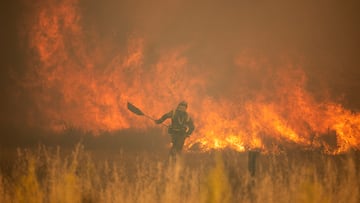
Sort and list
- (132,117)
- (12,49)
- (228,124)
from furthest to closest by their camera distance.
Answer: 1. (12,49)
2. (132,117)
3. (228,124)

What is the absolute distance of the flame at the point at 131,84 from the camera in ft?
70.7

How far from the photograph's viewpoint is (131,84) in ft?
78.9

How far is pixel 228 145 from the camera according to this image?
19531 mm

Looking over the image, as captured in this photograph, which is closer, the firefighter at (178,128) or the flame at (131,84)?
the firefighter at (178,128)

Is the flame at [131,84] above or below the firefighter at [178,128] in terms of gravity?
above

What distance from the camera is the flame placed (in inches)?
848

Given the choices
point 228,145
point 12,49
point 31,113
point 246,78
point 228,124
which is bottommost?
point 228,145

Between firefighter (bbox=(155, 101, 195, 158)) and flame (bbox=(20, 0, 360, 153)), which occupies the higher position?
flame (bbox=(20, 0, 360, 153))

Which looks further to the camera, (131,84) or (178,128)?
(131,84)

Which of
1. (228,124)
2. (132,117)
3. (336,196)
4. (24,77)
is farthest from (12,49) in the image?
(336,196)

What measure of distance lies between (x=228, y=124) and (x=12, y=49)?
14.2 meters

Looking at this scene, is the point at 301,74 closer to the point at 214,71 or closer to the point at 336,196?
the point at 214,71

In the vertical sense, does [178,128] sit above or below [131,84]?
below

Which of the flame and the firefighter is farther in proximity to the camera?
the flame
